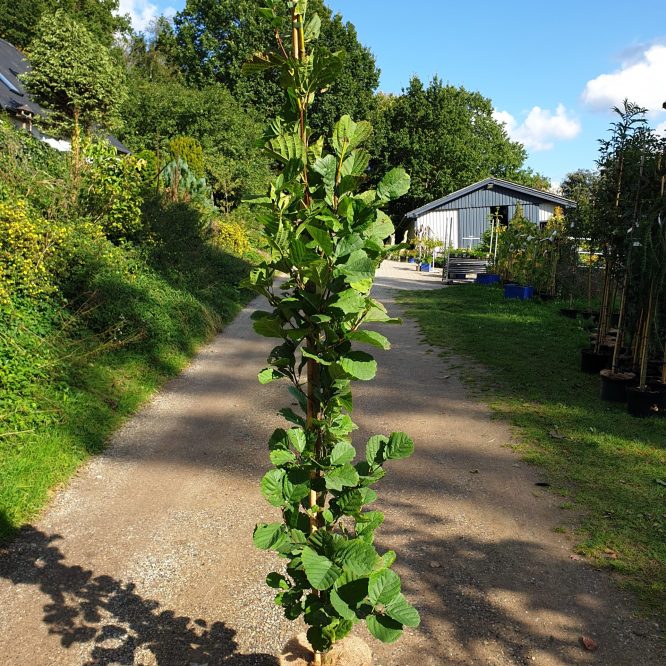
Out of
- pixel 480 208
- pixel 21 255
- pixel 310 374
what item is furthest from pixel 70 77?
pixel 480 208

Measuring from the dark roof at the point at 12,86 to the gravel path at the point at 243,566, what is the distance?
1823cm

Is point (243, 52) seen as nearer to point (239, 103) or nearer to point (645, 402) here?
point (239, 103)

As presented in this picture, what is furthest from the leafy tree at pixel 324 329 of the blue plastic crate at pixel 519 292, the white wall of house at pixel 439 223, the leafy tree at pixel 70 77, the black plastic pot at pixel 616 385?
the white wall of house at pixel 439 223

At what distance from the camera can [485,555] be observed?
3.76 meters

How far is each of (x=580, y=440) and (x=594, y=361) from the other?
2930 millimetres

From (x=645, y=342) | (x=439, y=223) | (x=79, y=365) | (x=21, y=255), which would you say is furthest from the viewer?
(x=439, y=223)

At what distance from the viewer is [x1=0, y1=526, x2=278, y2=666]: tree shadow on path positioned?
2889 mm

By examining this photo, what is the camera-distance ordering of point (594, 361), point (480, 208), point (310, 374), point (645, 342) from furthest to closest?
point (480, 208)
point (594, 361)
point (645, 342)
point (310, 374)

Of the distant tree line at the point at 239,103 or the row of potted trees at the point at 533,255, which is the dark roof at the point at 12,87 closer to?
the distant tree line at the point at 239,103

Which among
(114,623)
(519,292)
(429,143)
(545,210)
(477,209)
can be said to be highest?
(429,143)

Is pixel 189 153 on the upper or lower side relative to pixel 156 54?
lower

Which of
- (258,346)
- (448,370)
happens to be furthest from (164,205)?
(448,370)

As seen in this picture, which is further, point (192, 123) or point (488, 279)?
point (192, 123)

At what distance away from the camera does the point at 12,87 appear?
22.7m
